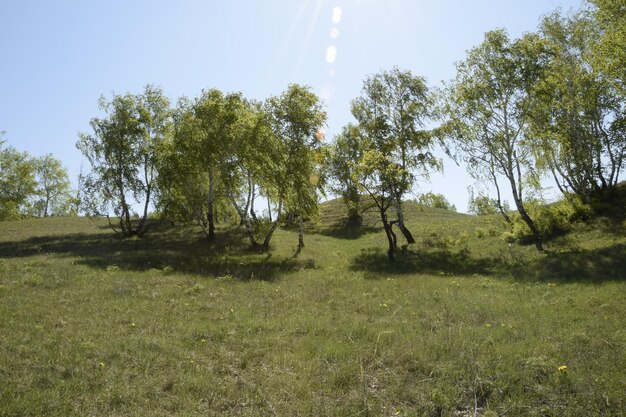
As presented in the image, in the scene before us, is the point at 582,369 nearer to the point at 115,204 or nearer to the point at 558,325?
the point at 558,325

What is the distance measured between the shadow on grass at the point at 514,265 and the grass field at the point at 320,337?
0.18 meters

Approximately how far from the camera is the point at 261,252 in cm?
3362

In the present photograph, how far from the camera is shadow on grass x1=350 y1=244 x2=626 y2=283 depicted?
2012 cm

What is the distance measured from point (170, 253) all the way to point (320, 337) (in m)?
21.9

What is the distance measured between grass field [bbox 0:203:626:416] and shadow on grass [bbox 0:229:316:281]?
487 mm

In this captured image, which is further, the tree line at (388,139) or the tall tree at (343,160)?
the tall tree at (343,160)

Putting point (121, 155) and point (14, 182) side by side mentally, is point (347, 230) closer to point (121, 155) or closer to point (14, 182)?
point (121, 155)

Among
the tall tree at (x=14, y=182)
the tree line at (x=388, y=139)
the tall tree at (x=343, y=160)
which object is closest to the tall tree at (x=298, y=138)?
the tree line at (x=388, y=139)

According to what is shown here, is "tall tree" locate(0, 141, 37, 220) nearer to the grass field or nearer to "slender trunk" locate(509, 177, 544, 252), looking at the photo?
the grass field

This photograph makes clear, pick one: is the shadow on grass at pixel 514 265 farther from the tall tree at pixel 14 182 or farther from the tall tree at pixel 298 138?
the tall tree at pixel 14 182

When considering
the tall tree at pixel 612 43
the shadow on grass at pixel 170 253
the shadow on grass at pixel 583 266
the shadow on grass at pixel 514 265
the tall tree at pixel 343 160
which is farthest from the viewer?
the tall tree at pixel 343 160

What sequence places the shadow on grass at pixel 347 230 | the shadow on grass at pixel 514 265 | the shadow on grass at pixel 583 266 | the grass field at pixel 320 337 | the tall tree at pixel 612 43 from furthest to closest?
the shadow on grass at pixel 347 230
the tall tree at pixel 612 43
the shadow on grass at pixel 514 265
the shadow on grass at pixel 583 266
the grass field at pixel 320 337

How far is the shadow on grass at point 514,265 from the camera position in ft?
66.0

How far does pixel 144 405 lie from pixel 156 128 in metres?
37.7
